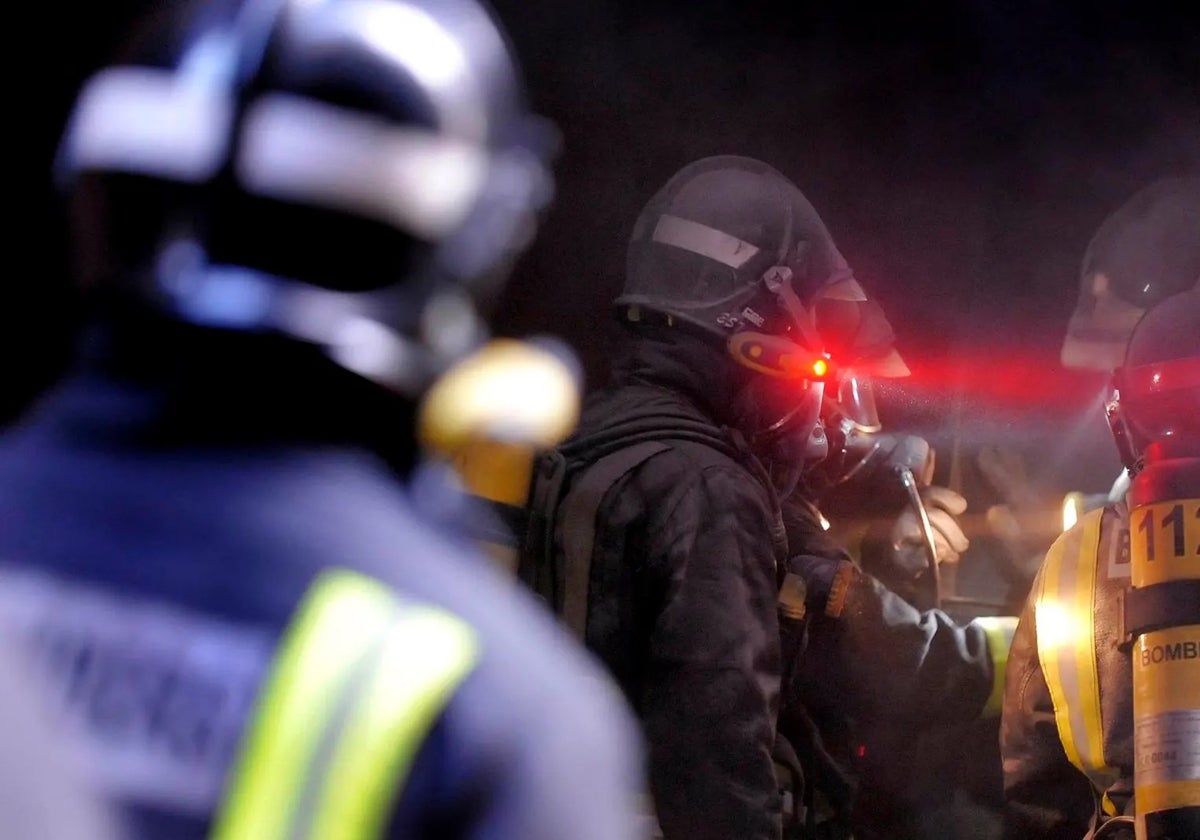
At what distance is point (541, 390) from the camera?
1.67 m

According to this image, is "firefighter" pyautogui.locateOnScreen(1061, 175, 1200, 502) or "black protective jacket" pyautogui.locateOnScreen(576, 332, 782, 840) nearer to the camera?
"black protective jacket" pyautogui.locateOnScreen(576, 332, 782, 840)

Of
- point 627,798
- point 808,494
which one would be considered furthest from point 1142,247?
point 627,798

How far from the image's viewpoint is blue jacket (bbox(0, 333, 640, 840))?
0.59 metres

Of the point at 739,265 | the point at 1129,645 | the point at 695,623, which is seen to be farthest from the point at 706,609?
the point at 739,265

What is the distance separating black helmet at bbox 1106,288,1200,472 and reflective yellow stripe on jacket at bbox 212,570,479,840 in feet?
4.98

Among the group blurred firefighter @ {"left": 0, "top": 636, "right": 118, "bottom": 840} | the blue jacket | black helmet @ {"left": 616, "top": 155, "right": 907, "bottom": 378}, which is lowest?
blurred firefighter @ {"left": 0, "top": 636, "right": 118, "bottom": 840}

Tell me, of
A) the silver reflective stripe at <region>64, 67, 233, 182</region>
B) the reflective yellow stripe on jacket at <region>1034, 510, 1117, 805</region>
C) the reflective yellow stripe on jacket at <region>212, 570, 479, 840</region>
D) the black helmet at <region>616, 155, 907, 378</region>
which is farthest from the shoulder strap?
the reflective yellow stripe on jacket at <region>212, 570, 479, 840</region>

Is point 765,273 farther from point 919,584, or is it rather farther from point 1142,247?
point 1142,247

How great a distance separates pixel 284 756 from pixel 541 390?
3.62 feet

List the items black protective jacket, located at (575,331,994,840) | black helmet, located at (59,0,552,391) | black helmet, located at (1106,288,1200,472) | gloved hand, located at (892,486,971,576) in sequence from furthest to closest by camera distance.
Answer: gloved hand, located at (892,486,971,576) → black protective jacket, located at (575,331,994,840) → black helmet, located at (1106,288,1200,472) → black helmet, located at (59,0,552,391)

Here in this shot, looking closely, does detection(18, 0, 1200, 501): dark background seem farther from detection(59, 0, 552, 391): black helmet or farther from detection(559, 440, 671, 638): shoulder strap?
detection(59, 0, 552, 391): black helmet

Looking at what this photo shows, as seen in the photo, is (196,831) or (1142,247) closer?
(196,831)

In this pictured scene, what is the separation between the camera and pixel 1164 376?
1833 mm

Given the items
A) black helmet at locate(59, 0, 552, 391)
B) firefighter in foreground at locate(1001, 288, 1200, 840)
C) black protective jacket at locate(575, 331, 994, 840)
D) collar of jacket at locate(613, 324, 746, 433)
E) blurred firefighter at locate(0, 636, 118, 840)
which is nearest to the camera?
blurred firefighter at locate(0, 636, 118, 840)
